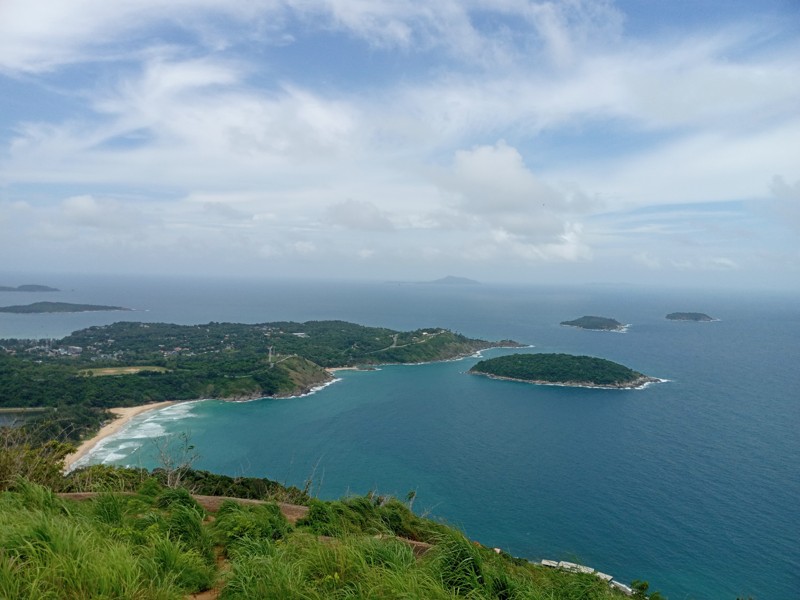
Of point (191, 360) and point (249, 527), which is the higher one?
point (249, 527)

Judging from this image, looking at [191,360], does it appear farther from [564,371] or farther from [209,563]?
[209,563]

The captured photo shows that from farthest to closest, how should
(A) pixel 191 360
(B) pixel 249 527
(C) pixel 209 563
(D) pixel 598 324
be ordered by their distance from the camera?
(D) pixel 598 324, (A) pixel 191 360, (B) pixel 249 527, (C) pixel 209 563

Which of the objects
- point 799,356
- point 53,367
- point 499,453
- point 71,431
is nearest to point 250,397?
point 71,431

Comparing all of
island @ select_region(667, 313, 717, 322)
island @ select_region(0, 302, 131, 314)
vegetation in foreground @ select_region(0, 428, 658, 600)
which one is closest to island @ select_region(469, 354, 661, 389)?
vegetation in foreground @ select_region(0, 428, 658, 600)

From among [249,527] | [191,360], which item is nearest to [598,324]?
[191,360]

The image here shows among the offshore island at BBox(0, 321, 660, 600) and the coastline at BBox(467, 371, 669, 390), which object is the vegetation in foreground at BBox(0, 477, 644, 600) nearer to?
the offshore island at BBox(0, 321, 660, 600)

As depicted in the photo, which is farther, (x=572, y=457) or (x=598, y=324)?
(x=598, y=324)

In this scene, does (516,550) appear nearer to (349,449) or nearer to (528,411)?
(349,449)
